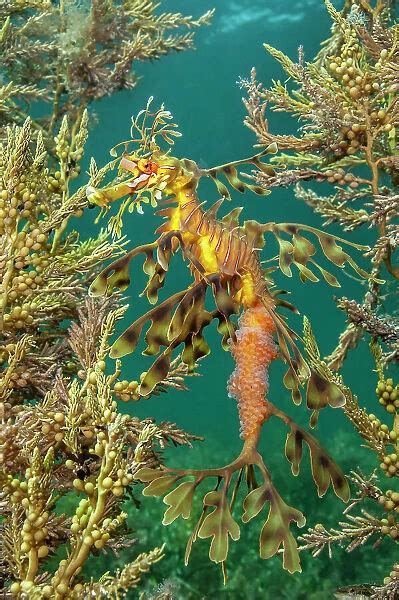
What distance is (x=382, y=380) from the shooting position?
282 cm

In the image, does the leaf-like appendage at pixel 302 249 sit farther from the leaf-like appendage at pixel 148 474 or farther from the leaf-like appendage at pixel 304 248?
the leaf-like appendage at pixel 148 474

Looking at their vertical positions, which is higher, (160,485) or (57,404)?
(160,485)

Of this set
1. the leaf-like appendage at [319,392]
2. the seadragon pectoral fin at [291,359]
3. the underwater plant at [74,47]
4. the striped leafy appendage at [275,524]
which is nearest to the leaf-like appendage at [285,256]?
the seadragon pectoral fin at [291,359]

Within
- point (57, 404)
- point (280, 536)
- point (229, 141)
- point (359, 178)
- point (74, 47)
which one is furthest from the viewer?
point (229, 141)

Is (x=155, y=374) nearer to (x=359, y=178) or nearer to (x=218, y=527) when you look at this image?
(x=218, y=527)

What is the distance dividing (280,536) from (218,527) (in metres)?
0.17

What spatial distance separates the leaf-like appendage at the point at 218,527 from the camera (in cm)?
145

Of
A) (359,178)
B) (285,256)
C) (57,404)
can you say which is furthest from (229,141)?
(285,256)

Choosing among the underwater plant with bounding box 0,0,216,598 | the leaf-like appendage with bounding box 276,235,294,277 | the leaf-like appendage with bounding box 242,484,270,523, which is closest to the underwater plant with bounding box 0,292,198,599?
the underwater plant with bounding box 0,0,216,598

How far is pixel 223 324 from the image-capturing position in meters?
1.63

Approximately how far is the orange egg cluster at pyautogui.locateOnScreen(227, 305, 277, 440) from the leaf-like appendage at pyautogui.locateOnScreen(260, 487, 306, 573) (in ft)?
0.78

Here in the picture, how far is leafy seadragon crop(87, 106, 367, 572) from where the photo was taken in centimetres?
150

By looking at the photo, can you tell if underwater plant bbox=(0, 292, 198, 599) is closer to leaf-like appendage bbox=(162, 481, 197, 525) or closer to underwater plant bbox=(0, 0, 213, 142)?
leaf-like appendage bbox=(162, 481, 197, 525)

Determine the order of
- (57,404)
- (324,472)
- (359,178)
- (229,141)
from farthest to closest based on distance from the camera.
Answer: (229,141) < (359,178) < (57,404) < (324,472)
